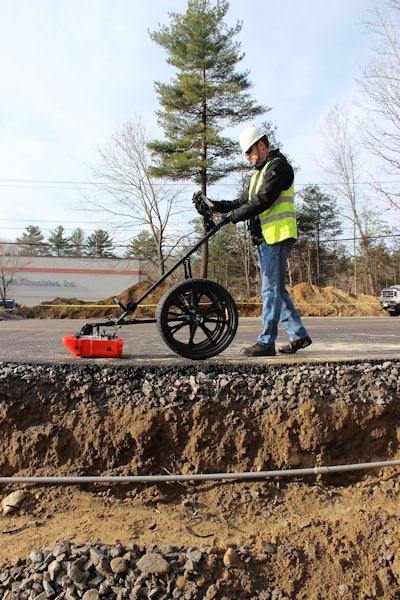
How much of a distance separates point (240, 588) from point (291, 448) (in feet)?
3.42

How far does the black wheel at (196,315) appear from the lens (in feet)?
11.7

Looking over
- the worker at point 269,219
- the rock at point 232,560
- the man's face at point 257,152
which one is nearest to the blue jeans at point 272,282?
the worker at point 269,219

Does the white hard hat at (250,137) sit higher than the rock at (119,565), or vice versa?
the white hard hat at (250,137)

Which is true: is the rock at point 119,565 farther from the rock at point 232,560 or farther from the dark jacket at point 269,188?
the dark jacket at point 269,188

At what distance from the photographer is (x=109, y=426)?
302 centimetres

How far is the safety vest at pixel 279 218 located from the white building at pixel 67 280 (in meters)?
36.3

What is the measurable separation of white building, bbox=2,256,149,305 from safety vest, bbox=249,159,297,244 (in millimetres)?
36346

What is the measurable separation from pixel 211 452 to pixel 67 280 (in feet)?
129

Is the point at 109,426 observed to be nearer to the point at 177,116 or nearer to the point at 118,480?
the point at 118,480

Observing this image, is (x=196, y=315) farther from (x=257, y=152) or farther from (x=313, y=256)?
(x=313, y=256)

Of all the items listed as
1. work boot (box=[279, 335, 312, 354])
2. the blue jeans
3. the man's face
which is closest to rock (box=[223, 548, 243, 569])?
the blue jeans

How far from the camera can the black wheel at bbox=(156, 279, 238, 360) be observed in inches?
141

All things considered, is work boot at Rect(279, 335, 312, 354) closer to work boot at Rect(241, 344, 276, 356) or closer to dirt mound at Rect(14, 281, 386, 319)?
work boot at Rect(241, 344, 276, 356)

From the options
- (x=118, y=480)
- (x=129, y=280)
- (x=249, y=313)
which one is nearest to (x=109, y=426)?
(x=118, y=480)
